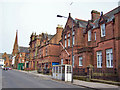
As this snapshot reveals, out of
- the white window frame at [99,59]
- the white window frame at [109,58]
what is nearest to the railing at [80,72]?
the white window frame at [99,59]

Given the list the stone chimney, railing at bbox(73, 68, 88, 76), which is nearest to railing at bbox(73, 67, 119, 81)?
railing at bbox(73, 68, 88, 76)

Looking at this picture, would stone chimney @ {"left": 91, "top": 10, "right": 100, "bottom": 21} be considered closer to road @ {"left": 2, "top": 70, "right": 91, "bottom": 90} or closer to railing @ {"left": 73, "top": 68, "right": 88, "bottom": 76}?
railing @ {"left": 73, "top": 68, "right": 88, "bottom": 76}

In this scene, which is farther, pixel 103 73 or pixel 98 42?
pixel 98 42

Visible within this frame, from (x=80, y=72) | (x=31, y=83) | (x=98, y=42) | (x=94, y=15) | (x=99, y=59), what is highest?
(x=94, y=15)

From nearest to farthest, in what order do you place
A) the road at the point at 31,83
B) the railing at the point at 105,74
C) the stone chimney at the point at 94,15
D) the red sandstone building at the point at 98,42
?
the road at the point at 31,83
the railing at the point at 105,74
the red sandstone building at the point at 98,42
the stone chimney at the point at 94,15

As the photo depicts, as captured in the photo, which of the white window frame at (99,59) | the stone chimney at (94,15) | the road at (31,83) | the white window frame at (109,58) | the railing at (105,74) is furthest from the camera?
the stone chimney at (94,15)

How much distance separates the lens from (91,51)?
23.8m

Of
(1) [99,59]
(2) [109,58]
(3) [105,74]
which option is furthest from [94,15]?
(3) [105,74]

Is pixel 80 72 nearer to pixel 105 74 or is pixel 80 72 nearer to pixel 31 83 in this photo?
pixel 105 74

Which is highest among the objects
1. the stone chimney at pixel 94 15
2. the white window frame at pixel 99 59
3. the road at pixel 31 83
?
the stone chimney at pixel 94 15

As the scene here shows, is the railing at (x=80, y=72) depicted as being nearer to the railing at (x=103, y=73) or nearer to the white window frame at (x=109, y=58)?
the railing at (x=103, y=73)

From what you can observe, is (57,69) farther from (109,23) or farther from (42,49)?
(42,49)

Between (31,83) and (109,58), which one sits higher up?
(109,58)

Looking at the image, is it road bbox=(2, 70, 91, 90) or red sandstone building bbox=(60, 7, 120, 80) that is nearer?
road bbox=(2, 70, 91, 90)
